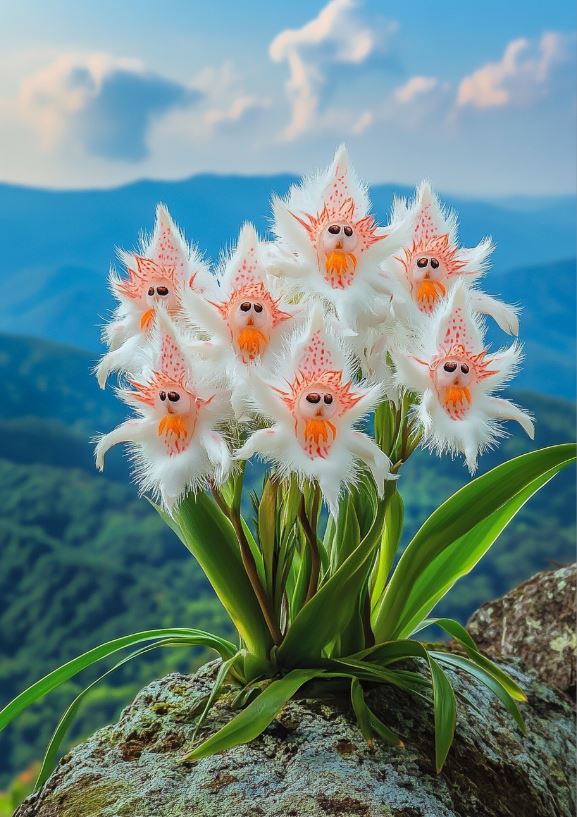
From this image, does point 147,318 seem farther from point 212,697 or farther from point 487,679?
point 487,679

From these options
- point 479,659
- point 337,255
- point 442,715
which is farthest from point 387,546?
point 337,255

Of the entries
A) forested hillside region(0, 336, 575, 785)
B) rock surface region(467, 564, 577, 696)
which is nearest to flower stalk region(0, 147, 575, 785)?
rock surface region(467, 564, 577, 696)

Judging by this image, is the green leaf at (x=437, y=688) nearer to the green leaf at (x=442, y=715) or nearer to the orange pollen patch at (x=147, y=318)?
the green leaf at (x=442, y=715)

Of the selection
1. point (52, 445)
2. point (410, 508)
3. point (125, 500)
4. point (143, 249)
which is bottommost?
point (143, 249)

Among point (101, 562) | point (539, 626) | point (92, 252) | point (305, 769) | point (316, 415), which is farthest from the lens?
point (92, 252)

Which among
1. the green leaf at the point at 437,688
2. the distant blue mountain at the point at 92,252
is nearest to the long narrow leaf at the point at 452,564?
the green leaf at the point at 437,688

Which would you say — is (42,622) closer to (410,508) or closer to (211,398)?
(410,508)

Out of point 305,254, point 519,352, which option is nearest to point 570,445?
point 519,352
